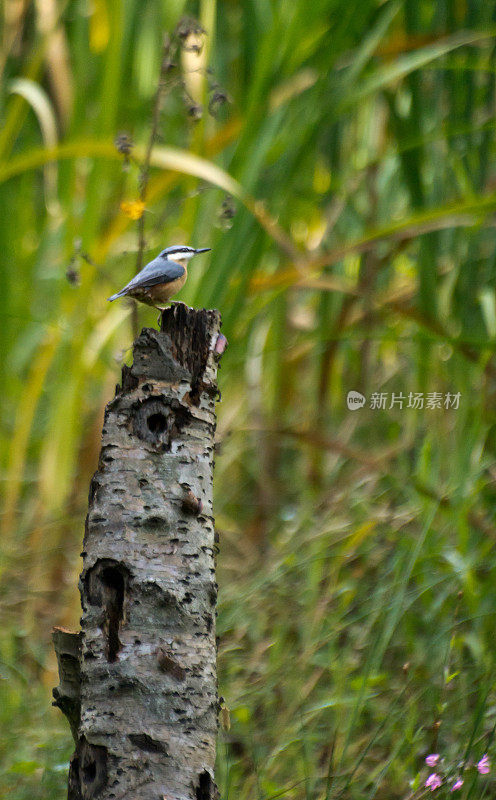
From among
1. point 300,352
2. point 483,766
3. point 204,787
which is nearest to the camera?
point 204,787

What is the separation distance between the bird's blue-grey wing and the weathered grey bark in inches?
8.4

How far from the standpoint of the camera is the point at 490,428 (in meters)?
1.91

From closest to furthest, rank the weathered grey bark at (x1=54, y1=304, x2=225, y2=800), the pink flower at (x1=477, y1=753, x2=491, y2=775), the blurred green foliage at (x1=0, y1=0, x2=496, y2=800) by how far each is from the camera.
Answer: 1. the weathered grey bark at (x1=54, y1=304, x2=225, y2=800)
2. the pink flower at (x1=477, y1=753, x2=491, y2=775)
3. the blurred green foliage at (x1=0, y1=0, x2=496, y2=800)

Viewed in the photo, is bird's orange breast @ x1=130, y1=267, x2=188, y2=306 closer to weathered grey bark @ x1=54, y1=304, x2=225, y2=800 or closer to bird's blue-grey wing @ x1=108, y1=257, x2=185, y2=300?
bird's blue-grey wing @ x1=108, y1=257, x2=185, y2=300

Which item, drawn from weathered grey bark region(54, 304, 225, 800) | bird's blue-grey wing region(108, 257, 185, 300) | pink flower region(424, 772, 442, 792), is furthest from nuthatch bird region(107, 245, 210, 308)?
pink flower region(424, 772, 442, 792)

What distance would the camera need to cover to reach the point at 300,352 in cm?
272

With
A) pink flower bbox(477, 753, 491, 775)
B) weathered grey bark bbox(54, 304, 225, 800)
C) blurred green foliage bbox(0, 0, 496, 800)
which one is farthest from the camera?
blurred green foliage bbox(0, 0, 496, 800)

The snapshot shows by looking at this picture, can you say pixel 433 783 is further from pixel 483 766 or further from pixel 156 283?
pixel 156 283

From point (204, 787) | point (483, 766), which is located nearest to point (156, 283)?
point (204, 787)

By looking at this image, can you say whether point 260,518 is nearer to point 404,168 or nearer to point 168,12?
point 404,168

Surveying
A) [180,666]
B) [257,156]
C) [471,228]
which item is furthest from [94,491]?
[471,228]

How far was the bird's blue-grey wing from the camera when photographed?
1.18m

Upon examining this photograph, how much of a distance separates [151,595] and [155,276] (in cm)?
50

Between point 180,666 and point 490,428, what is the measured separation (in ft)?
4.08
